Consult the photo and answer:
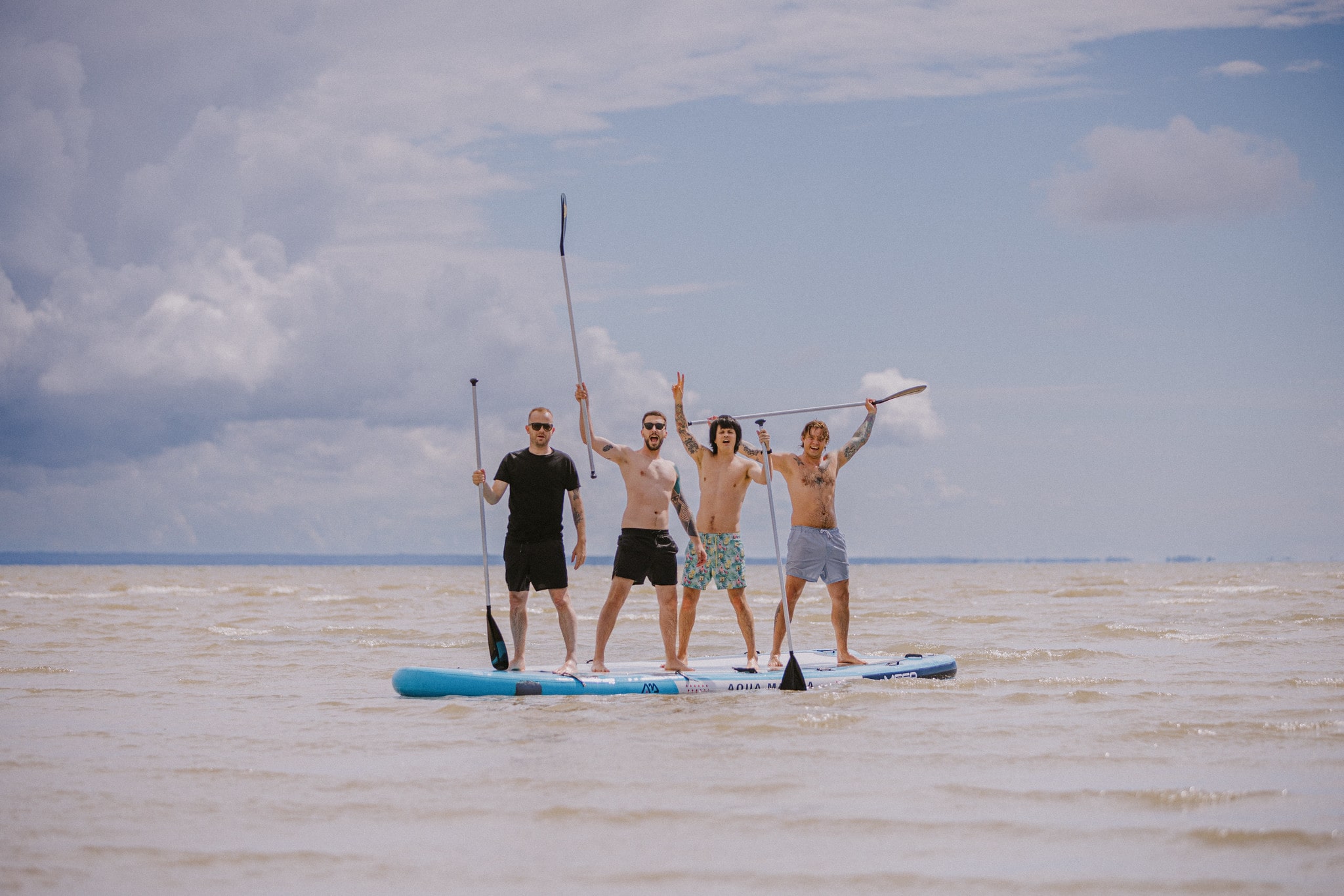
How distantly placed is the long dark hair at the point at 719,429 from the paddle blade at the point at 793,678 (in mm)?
1763

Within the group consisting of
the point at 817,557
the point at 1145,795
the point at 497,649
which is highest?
the point at 817,557

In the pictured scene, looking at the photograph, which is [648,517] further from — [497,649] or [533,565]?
[497,649]

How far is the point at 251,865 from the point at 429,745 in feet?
8.46

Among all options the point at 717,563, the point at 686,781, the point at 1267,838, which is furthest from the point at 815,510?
the point at 1267,838

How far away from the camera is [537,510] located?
9414mm

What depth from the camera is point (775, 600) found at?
2988cm

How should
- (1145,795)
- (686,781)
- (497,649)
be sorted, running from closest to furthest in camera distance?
(1145,795), (686,781), (497,649)

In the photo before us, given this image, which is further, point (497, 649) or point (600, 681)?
point (497, 649)

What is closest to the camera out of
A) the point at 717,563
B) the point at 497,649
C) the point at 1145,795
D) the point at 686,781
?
the point at 1145,795

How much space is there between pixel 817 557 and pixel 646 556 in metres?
1.51

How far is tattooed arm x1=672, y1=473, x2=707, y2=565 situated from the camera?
9234mm

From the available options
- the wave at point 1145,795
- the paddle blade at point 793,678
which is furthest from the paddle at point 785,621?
the wave at point 1145,795

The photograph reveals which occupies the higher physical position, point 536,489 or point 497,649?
point 536,489

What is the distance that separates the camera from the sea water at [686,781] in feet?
15.1
